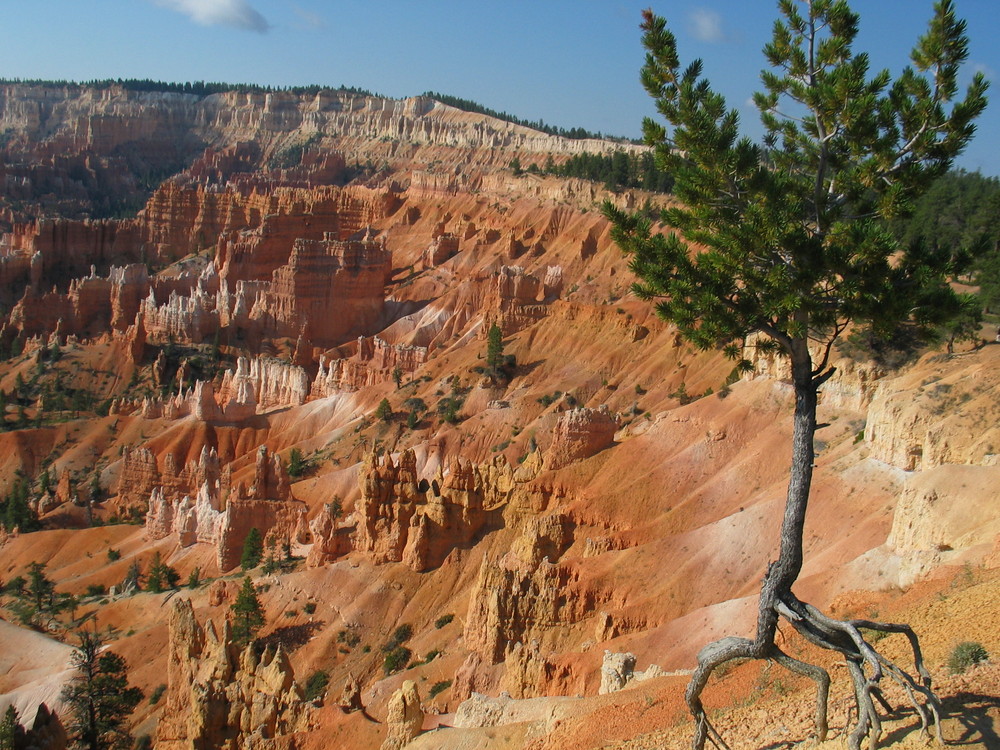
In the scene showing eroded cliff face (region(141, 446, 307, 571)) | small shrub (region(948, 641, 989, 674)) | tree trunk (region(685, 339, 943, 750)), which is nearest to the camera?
tree trunk (region(685, 339, 943, 750))

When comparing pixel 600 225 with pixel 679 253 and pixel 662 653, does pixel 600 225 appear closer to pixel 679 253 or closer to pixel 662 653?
pixel 662 653

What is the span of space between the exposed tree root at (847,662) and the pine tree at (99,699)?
2237cm

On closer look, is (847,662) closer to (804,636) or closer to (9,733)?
(804,636)

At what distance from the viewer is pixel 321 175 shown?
158500 millimetres

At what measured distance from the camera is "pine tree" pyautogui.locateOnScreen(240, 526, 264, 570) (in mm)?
45000

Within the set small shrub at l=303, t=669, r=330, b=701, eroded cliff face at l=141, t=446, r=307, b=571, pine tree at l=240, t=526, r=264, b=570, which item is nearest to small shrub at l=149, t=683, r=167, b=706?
small shrub at l=303, t=669, r=330, b=701

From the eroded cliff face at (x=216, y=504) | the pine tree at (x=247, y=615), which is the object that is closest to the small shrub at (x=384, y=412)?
the eroded cliff face at (x=216, y=504)

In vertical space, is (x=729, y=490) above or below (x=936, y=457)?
below

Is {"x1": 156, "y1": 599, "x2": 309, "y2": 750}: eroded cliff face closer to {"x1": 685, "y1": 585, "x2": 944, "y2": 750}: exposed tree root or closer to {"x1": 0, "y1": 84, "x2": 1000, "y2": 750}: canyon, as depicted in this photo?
{"x1": 0, "y1": 84, "x2": 1000, "y2": 750}: canyon

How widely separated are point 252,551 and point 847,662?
3796cm

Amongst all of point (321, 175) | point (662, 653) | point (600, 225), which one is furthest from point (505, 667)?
point (321, 175)

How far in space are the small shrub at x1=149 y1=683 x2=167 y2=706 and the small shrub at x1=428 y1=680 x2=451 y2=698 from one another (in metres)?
10.2

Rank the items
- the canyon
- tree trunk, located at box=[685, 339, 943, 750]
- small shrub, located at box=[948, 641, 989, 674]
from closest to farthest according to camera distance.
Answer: tree trunk, located at box=[685, 339, 943, 750]
small shrub, located at box=[948, 641, 989, 674]
the canyon

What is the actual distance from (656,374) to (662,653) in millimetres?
32104
